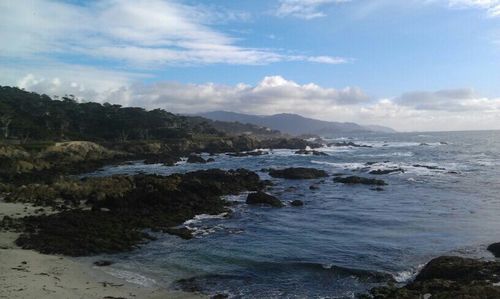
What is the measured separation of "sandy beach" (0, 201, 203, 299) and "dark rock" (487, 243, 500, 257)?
14.0m

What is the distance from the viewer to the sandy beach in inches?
587

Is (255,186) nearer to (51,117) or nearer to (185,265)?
(185,265)

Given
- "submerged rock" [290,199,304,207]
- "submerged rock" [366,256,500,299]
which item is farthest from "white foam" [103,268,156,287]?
"submerged rock" [290,199,304,207]

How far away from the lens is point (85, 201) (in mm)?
32781

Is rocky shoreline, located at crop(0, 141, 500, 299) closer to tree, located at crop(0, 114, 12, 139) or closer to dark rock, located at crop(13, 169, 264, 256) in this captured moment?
dark rock, located at crop(13, 169, 264, 256)

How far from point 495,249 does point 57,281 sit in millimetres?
18968

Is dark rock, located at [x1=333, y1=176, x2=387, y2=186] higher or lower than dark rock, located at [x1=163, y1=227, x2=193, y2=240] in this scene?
higher

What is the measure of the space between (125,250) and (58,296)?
6535 mm

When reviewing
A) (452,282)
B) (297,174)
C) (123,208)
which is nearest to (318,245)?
(452,282)

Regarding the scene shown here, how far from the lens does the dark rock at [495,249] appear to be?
20.0m

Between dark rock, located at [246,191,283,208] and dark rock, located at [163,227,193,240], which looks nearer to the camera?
dark rock, located at [163,227,193,240]

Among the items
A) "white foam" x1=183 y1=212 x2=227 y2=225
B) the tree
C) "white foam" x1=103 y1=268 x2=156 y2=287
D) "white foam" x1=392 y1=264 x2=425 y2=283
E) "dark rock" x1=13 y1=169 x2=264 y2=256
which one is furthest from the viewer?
the tree

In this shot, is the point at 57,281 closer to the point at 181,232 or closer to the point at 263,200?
the point at 181,232

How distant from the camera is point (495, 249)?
800 inches
